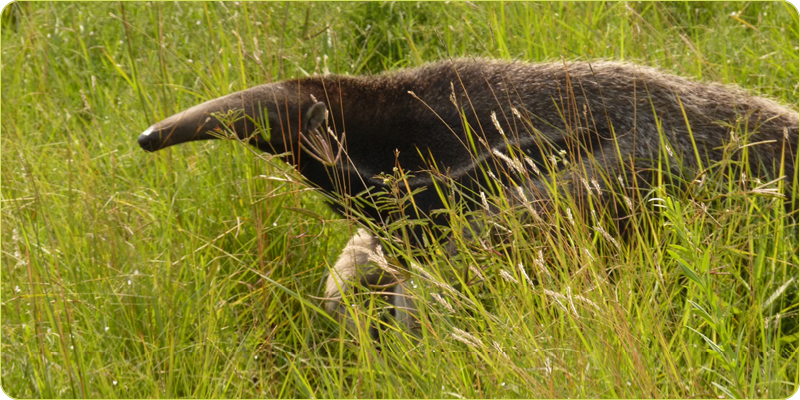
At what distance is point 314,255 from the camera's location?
464cm

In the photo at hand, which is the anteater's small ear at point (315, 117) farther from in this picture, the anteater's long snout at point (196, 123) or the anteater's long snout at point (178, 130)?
the anteater's long snout at point (178, 130)

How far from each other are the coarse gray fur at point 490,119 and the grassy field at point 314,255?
0.34m

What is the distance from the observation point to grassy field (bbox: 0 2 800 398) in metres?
2.52

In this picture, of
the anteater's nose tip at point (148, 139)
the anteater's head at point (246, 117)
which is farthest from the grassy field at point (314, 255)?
the anteater's nose tip at point (148, 139)

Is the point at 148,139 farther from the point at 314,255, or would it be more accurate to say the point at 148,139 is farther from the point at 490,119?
the point at 490,119

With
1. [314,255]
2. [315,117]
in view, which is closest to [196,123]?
[315,117]

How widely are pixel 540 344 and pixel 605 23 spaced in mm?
4648

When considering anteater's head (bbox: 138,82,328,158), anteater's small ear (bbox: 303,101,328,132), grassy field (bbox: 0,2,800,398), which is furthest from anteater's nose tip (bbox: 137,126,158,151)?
anteater's small ear (bbox: 303,101,328,132)

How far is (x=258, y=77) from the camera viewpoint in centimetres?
575

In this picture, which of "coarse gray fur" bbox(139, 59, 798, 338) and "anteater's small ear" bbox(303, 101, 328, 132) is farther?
"anteater's small ear" bbox(303, 101, 328, 132)

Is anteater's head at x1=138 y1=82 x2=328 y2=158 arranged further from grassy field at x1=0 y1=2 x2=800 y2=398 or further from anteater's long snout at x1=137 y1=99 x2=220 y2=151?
grassy field at x1=0 y1=2 x2=800 y2=398

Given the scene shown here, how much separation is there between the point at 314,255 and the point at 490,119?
4.51ft

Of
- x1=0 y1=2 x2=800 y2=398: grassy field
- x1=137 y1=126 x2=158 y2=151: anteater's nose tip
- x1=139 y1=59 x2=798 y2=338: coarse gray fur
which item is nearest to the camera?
x1=0 y1=2 x2=800 y2=398: grassy field

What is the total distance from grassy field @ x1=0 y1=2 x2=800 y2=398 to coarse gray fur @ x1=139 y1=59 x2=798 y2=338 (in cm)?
34
